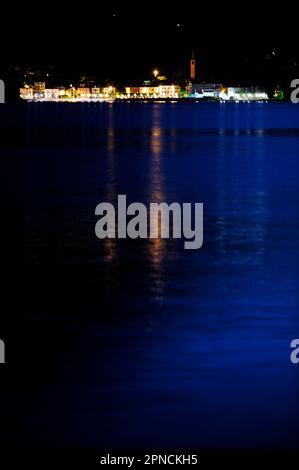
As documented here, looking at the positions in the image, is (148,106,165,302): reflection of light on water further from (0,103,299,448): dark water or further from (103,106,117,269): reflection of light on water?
(103,106,117,269): reflection of light on water

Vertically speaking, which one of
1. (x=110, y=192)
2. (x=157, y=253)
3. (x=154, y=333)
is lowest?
(x=154, y=333)

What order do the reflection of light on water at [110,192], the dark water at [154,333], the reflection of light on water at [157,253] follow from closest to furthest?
the dark water at [154,333]
the reflection of light on water at [157,253]
the reflection of light on water at [110,192]

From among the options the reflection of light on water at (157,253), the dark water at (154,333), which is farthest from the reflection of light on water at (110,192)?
the reflection of light on water at (157,253)

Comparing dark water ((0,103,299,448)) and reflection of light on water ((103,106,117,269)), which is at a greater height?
reflection of light on water ((103,106,117,269))

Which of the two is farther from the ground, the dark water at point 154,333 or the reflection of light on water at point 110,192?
the reflection of light on water at point 110,192

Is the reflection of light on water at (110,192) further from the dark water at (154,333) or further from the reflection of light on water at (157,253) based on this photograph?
the reflection of light on water at (157,253)

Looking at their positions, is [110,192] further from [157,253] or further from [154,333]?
[154,333]

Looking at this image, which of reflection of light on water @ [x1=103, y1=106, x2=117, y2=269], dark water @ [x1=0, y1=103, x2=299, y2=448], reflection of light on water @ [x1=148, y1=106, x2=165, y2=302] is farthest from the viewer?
reflection of light on water @ [x1=103, y1=106, x2=117, y2=269]

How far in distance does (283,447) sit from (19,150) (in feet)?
99.3

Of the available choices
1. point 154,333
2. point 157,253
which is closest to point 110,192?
point 157,253

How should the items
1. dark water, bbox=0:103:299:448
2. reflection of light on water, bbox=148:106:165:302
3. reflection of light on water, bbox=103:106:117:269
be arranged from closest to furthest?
dark water, bbox=0:103:299:448 → reflection of light on water, bbox=148:106:165:302 → reflection of light on water, bbox=103:106:117:269

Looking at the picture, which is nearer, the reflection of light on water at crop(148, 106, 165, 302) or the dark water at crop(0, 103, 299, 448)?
the dark water at crop(0, 103, 299, 448)

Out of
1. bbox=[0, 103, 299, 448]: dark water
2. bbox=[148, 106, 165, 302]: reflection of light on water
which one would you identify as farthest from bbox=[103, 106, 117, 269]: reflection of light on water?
bbox=[148, 106, 165, 302]: reflection of light on water

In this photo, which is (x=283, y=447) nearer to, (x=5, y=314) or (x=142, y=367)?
(x=142, y=367)
